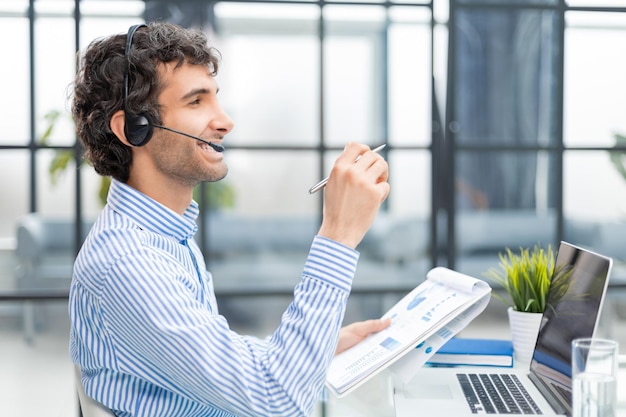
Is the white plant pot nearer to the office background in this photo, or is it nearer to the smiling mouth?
the smiling mouth

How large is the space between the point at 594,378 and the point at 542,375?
1.28ft

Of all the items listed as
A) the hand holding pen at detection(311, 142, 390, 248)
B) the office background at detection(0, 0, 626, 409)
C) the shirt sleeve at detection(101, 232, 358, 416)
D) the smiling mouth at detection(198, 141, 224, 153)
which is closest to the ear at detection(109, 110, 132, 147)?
the smiling mouth at detection(198, 141, 224, 153)

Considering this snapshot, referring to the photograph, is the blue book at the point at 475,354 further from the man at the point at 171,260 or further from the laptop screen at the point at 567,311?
the man at the point at 171,260

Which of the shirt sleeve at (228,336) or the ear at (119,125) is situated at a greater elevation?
the ear at (119,125)

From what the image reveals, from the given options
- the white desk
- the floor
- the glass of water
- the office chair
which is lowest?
the floor

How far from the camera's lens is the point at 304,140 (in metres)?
4.61

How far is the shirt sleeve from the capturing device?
1001 mm

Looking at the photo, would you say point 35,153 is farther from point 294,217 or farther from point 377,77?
point 377,77

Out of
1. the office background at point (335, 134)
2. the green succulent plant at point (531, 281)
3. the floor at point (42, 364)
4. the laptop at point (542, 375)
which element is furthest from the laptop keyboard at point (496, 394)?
the floor at point (42, 364)

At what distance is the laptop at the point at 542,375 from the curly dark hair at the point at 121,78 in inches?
28.1

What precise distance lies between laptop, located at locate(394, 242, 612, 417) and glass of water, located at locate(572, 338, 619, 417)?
0.14m

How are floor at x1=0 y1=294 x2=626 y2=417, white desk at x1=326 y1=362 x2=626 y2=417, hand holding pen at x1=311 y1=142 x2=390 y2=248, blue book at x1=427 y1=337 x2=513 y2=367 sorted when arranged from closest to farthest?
hand holding pen at x1=311 y1=142 x2=390 y2=248
white desk at x1=326 y1=362 x2=626 y2=417
blue book at x1=427 y1=337 x2=513 y2=367
floor at x1=0 y1=294 x2=626 y2=417

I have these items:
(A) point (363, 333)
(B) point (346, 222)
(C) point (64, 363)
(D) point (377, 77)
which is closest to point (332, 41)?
(D) point (377, 77)

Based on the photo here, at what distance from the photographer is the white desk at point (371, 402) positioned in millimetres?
1368
